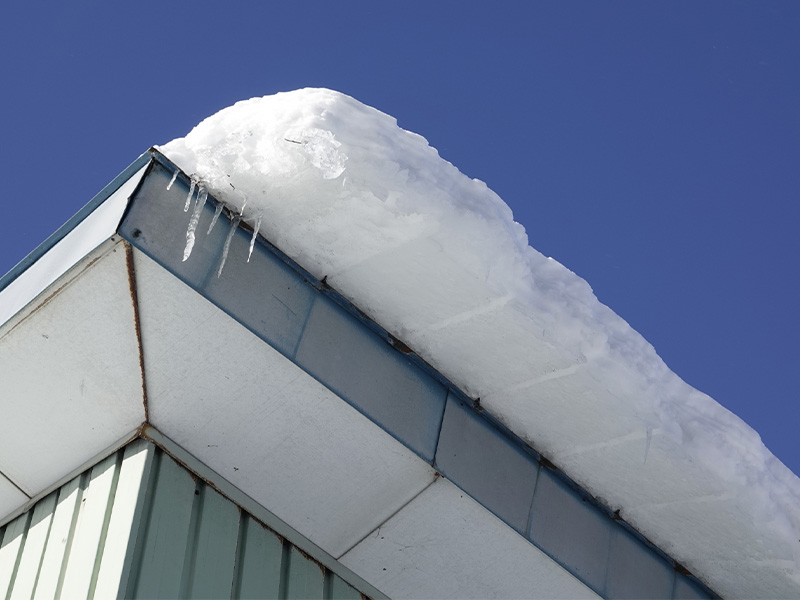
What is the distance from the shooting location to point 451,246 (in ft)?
7.79

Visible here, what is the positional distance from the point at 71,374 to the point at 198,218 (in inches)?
20.7

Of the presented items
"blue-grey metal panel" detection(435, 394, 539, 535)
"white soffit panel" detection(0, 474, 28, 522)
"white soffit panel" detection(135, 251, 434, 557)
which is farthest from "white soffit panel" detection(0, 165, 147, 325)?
"blue-grey metal panel" detection(435, 394, 539, 535)

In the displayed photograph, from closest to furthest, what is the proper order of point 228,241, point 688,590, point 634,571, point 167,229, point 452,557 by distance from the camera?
point 167,229 → point 228,241 → point 452,557 → point 634,571 → point 688,590

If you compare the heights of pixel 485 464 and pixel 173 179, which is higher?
pixel 173 179

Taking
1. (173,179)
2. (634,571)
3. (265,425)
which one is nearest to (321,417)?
(265,425)

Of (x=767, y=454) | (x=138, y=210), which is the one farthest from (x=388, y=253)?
(x=767, y=454)

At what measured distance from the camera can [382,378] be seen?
8.59 ft

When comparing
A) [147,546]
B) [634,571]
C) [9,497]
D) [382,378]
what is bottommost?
[147,546]

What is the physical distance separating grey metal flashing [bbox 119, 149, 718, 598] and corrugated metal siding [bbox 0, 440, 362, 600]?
49 centimetres

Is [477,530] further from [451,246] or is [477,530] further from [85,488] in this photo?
[85,488]

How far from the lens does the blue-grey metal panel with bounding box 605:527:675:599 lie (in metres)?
3.03

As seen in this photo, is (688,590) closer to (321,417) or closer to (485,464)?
(485,464)

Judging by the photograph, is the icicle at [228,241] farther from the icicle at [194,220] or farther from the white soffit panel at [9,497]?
the white soffit panel at [9,497]

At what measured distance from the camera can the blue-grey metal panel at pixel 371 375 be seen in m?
2.50
